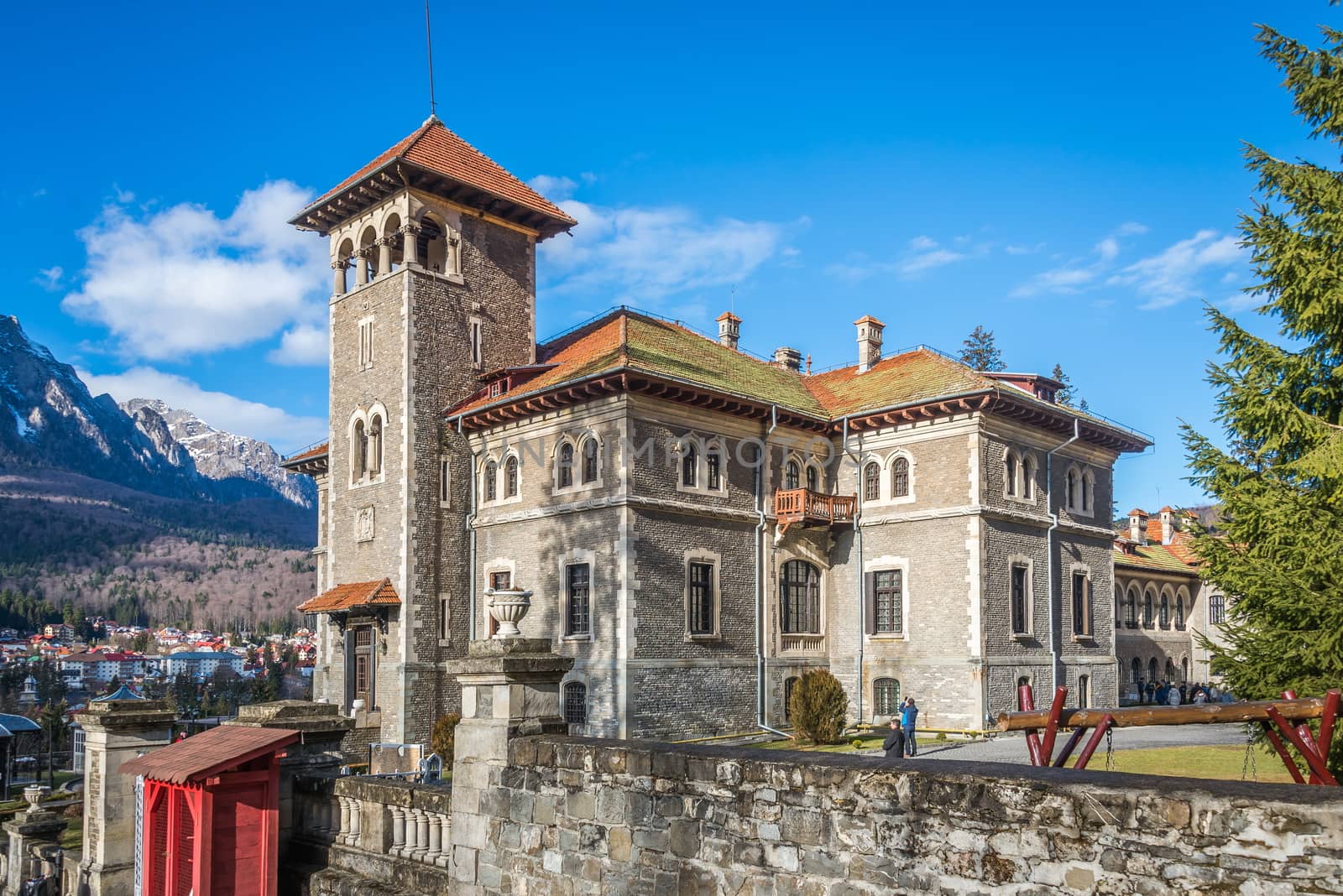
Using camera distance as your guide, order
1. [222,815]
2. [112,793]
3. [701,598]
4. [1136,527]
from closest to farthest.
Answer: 1. [222,815]
2. [112,793]
3. [701,598]
4. [1136,527]

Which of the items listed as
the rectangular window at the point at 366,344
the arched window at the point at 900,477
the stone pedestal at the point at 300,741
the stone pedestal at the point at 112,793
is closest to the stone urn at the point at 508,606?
the stone pedestal at the point at 300,741

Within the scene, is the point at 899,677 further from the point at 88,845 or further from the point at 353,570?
the point at 88,845

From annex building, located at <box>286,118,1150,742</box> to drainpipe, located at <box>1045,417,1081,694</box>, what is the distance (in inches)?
4.3

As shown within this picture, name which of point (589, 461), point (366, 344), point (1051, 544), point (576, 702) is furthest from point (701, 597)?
point (366, 344)

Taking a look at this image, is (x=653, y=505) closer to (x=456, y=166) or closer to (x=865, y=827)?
(x=456, y=166)

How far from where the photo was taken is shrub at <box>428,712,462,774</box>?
27344mm

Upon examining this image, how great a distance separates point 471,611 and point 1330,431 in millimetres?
22241

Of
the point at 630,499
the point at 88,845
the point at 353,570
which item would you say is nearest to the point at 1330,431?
the point at 630,499

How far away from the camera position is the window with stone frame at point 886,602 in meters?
30.6

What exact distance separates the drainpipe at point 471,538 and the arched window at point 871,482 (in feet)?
37.3

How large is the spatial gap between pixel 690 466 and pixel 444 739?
9.41 meters

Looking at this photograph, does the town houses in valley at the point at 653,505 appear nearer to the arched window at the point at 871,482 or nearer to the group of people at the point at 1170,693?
the arched window at the point at 871,482

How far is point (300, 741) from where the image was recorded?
11516 mm

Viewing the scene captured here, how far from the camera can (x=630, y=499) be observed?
26875 millimetres
